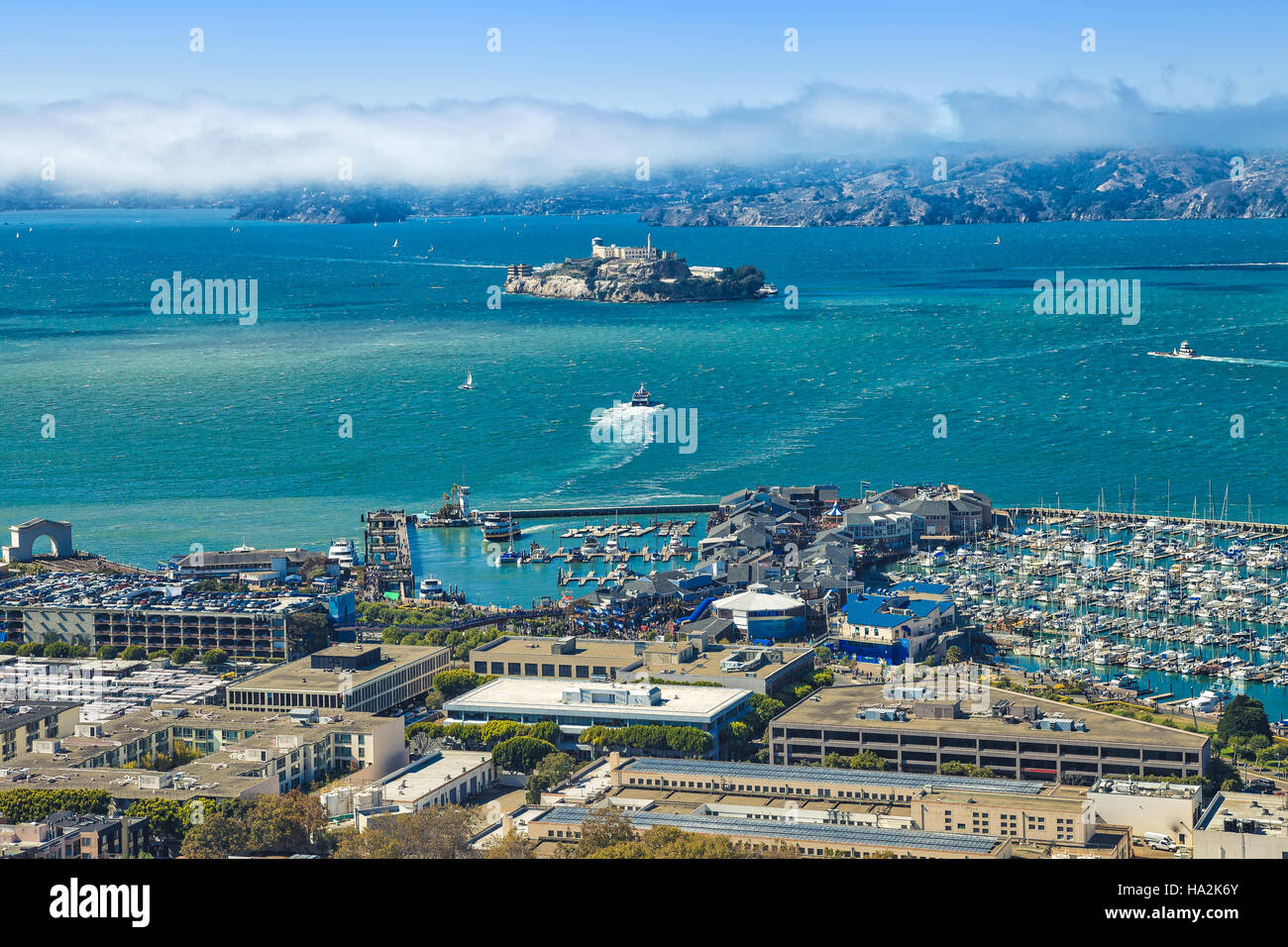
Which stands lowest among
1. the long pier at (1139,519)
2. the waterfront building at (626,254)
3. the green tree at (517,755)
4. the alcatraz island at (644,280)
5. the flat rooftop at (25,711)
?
the green tree at (517,755)

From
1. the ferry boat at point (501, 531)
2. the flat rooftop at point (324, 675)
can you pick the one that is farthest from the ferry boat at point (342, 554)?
the flat rooftop at point (324, 675)

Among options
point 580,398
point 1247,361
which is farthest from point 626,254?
point 1247,361

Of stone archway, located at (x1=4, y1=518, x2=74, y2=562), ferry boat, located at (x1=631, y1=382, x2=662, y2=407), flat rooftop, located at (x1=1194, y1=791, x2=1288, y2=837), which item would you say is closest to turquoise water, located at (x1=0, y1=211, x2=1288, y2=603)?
stone archway, located at (x1=4, y1=518, x2=74, y2=562)

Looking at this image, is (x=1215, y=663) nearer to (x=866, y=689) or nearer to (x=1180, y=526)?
(x=866, y=689)

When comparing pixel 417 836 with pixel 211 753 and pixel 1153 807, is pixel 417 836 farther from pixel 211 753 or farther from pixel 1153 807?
pixel 1153 807

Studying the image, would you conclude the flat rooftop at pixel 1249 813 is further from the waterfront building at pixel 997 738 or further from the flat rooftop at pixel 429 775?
the flat rooftop at pixel 429 775

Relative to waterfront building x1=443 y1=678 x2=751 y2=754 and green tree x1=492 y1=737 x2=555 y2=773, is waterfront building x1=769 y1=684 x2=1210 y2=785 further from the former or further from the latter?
green tree x1=492 y1=737 x2=555 y2=773
